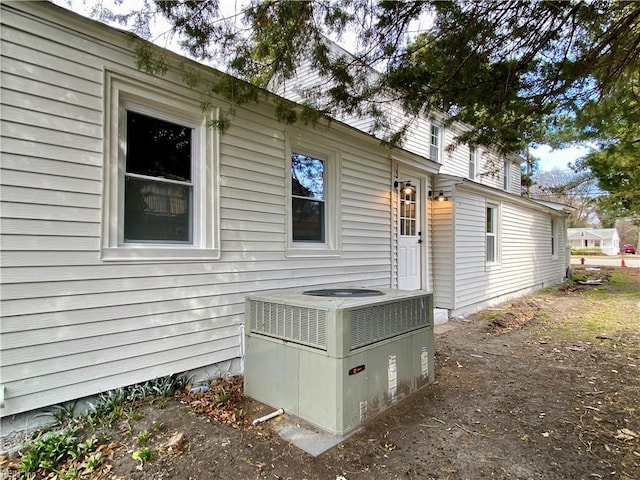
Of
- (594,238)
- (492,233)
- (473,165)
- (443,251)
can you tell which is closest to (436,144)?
(473,165)

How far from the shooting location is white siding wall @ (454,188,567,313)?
7727 millimetres

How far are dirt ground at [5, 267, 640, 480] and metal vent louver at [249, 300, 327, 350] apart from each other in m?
0.71

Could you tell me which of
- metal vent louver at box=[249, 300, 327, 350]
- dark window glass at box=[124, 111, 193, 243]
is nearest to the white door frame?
metal vent louver at box=[249, 300, 327, 350]

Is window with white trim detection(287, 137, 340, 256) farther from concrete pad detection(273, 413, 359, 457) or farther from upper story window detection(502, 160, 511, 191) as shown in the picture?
upper story window detection(502, 160, 511, 191)

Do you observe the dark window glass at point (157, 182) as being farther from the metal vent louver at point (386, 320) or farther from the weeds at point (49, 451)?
the metal vent louver at point (386, 320)

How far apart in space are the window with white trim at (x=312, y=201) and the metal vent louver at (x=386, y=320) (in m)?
1.74

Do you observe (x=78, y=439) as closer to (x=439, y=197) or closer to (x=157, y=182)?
(x=157, y=182)

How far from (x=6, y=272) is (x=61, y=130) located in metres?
1.13

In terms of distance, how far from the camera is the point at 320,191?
5.19 m

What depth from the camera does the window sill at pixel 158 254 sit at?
119 inches

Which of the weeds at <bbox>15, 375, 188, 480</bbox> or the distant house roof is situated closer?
the weeds at <bbox>15, 375, 188, 480</bbox>

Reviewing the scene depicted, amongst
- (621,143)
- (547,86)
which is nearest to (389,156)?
(547,86)

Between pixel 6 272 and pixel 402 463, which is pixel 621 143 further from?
pixel 6 272

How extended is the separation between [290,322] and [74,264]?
1780 mm
